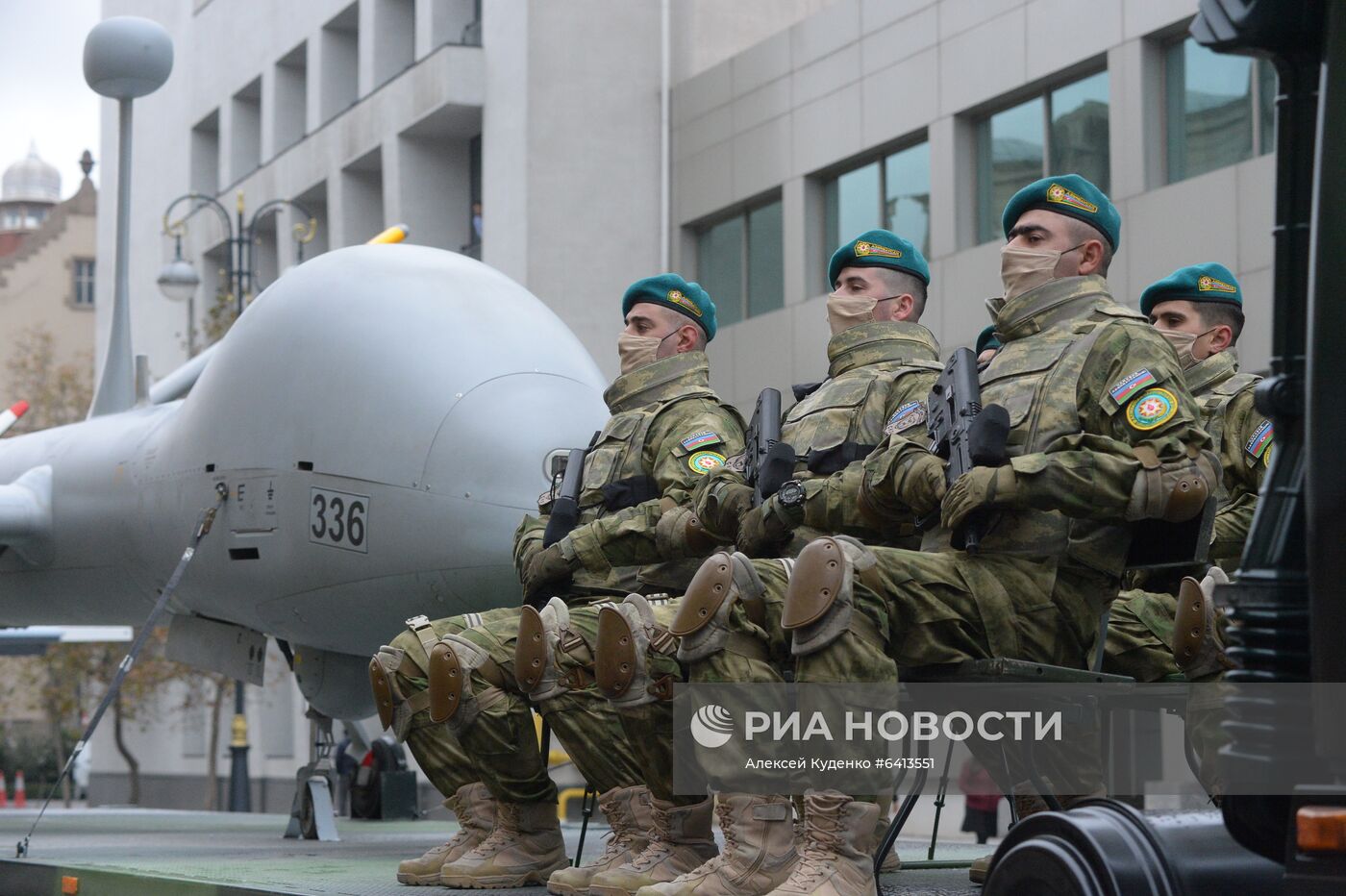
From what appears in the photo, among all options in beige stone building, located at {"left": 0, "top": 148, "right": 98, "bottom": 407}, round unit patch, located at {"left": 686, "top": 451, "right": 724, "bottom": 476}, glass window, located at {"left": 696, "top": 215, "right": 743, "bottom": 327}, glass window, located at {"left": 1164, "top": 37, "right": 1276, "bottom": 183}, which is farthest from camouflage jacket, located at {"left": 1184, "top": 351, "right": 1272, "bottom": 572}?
beige stone building, located at {"left": 0, "top": 148, "right": 98, "bottom": 407}

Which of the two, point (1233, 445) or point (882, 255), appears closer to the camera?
point (1233, 445)

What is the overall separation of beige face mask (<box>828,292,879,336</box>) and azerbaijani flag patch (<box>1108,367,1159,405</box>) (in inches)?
54.5

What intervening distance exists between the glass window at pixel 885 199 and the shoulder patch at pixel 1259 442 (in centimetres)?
1336

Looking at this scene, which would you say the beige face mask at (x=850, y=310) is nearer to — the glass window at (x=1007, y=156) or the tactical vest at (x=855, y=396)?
the tactical vest at (x=855, y=396)

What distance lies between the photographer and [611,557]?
6555 millimetres

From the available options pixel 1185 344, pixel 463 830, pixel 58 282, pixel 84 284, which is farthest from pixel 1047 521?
pixel 84 284

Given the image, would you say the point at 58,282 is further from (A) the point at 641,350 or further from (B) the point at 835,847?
(B) the point at 835,847

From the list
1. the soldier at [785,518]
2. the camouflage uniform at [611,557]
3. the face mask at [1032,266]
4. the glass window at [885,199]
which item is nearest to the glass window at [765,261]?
the glass window at [885,199]

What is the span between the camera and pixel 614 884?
18.0 ft

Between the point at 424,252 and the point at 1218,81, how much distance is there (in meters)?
9.18

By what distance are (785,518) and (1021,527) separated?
0.87 meters

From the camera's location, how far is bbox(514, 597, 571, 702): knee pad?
5.96 metres

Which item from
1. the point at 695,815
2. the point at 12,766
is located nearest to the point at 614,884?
the point at 695,815

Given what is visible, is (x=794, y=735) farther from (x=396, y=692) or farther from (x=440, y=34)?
(x=440, y=34)
